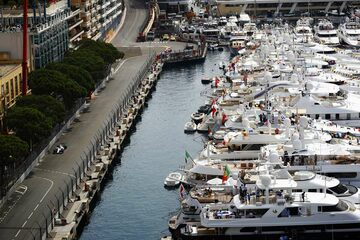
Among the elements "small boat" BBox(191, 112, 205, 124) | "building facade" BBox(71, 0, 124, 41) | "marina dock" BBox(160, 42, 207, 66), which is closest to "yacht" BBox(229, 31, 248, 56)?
"marina dock" BBox(160, 42, 207, 66)

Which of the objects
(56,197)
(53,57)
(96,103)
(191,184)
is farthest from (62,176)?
(53,57)

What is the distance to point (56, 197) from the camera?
65.1 m

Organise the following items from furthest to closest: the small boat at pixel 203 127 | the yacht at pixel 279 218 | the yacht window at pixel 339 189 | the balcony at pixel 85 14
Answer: the balcony at pixel 85 14
the small boat at pixel 203 127
the yacht window at pixel 339 189
the yacht at pixel 279 218

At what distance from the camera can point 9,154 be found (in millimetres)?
66375

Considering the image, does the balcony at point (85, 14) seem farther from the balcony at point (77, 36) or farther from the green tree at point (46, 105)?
the green tree at point (46, 105)

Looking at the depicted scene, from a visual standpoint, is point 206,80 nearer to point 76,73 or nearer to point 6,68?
point 76,73

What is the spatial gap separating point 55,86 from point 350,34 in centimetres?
6425

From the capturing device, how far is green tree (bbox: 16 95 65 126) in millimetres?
79875

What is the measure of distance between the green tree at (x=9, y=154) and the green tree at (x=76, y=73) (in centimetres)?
2739

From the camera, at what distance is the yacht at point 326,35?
450ft

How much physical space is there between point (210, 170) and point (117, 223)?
7412 mm

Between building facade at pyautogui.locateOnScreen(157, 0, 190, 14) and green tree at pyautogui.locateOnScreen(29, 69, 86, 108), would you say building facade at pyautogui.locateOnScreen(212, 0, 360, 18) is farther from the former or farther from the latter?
green tree at pyautogui.locateOnScreen(29, 69, 86, 108)

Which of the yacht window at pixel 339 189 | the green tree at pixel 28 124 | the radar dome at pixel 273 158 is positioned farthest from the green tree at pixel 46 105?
the yacht window at pixel 339 189

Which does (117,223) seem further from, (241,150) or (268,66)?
(268,66)
